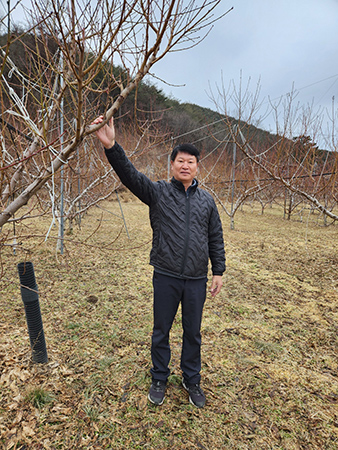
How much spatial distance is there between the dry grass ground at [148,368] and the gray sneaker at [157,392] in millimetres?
47

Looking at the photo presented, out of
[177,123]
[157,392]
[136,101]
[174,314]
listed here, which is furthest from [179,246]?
[177,123]

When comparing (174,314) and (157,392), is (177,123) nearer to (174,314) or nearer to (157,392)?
(174,314)

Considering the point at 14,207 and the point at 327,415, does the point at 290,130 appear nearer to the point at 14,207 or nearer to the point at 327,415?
the point at 327,415

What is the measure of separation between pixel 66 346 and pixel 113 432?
935 mm

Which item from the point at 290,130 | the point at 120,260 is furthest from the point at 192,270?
the point at 290,130

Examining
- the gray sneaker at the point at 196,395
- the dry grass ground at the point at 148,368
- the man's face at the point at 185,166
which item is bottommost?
the dry grass ground at the point at 148,368

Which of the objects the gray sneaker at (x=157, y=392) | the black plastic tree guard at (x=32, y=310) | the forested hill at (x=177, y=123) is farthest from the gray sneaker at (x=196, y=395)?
the forested hill at (x=177, y=123)

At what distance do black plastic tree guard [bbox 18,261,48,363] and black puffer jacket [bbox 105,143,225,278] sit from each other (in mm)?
864

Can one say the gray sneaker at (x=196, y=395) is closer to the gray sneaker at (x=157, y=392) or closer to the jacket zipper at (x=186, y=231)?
the gray sneaker at (x=157, y=392)

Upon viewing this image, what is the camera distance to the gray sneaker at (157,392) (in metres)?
1.70

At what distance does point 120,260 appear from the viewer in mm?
4754

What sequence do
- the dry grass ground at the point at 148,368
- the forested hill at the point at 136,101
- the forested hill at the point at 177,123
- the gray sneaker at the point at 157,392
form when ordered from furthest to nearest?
the forested hill at the point at 177,123 → the forested hill at the point at 136,101 → the gray sneaker at the point at 157,392 → the dry grass ground at the point at 148,368

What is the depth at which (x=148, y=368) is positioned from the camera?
206cm

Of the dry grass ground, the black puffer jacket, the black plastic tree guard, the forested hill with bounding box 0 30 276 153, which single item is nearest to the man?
the black puffer jacket
